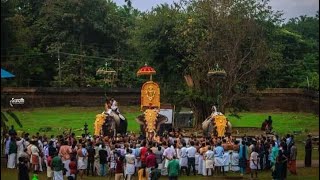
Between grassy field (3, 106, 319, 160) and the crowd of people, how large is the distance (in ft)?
27.7

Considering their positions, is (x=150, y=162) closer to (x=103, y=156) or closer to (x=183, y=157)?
(x=103, y=156)

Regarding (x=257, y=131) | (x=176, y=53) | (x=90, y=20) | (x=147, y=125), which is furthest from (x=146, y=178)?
(x=90, y=20)

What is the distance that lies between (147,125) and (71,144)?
8237 millimetres

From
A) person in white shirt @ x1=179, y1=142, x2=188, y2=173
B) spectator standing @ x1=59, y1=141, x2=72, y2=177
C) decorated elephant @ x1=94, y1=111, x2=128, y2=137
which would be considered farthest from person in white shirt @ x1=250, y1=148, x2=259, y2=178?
decorated elephant @ x1=94, y1=111, x2=128, y2=137

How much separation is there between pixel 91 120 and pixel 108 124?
12139 mm

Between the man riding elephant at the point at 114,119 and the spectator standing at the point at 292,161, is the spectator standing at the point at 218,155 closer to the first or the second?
the spectator standing at the point at 292,161

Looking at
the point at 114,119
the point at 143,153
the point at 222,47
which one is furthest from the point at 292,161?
the point at 222,47

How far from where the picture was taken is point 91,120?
1617 inches

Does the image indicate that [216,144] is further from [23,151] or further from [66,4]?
[66,4]

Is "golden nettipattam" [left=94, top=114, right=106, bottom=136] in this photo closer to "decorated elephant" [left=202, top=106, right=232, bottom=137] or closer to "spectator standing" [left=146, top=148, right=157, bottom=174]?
"decorated elephant" [left=202, top=106, right=232, bottom=137]

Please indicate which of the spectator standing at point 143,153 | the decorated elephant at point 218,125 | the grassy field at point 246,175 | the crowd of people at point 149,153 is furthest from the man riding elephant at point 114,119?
the spectator standing at point 143,153

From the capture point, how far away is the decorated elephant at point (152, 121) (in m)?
29.0

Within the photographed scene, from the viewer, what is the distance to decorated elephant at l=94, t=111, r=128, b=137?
2859cm

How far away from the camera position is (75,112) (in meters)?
46.5
